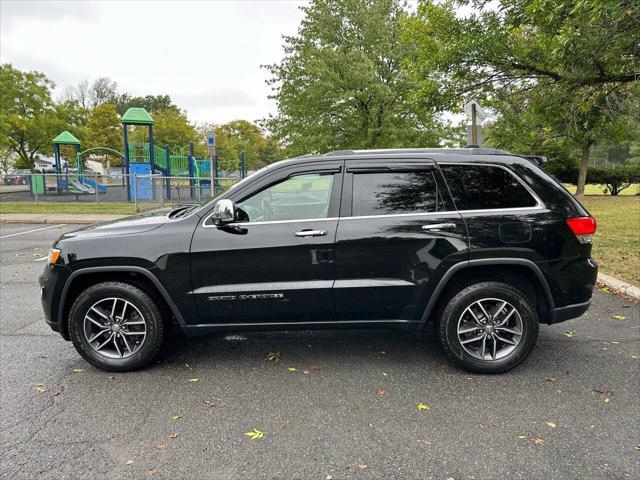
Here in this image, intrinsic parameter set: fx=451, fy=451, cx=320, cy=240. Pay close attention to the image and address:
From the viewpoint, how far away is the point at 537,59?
830 centimetres

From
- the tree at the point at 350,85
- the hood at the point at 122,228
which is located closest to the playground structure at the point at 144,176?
the tree at the point at 350,85

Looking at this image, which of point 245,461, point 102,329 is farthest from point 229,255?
point 245,461

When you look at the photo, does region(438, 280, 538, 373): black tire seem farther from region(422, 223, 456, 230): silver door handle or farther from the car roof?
the car roof

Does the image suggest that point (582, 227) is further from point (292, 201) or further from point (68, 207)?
point (68, 207)

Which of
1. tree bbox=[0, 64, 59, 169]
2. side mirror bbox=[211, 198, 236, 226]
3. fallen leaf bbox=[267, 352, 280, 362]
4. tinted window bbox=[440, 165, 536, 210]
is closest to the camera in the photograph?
side mirror bbox=[211, 198, 236, 226]

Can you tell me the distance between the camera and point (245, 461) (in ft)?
8.64

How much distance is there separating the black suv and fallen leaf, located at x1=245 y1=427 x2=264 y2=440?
96 cm

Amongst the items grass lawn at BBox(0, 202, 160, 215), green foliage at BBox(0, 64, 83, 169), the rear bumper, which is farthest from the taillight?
green foliage at BBox(0, 64, 83, 169)

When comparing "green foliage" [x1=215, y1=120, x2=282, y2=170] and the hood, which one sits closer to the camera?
the hood

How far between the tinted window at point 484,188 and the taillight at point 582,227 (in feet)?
1.17

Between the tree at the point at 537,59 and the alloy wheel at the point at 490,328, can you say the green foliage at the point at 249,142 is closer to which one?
the tree at the point at 537,59

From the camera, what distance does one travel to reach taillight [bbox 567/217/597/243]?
145 inches

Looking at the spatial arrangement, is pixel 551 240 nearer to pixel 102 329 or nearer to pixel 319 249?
pixel 319 249

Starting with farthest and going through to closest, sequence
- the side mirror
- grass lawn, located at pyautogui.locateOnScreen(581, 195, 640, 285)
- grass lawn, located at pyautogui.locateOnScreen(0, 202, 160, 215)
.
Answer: grass lawn, located at pyautogui.locateOnScreen(0, 202, 160, 215) < grass lawn, located at pyautogui.locateOnScreen(581, 195, 640, 285) < the side mirror
